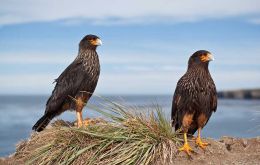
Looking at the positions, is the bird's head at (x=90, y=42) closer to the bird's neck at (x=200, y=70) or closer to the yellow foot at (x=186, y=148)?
the bird's neck at (x=200, y=70)

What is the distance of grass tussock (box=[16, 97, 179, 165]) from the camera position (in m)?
8.10

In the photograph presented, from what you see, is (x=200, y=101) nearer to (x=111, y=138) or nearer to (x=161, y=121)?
(x=161, y=121)

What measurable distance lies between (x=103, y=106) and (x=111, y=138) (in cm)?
55

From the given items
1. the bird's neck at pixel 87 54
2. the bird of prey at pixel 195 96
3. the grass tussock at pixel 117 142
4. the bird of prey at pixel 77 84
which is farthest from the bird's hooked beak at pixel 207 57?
the bird's neck at pixel 87 54

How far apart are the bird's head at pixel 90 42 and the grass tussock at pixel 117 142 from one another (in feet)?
5.38

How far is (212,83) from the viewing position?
8.20 meters

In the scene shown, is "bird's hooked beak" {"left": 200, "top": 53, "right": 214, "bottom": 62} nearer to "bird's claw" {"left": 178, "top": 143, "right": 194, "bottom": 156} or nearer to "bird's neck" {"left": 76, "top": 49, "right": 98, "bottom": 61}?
"bird's claw" {"left": 178, "top": 143, "right": 194, "bottom": 156}

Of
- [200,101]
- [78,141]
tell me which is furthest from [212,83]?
[78,141]

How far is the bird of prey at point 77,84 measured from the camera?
31.4ft

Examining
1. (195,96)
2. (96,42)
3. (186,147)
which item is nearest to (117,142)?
(186,147)

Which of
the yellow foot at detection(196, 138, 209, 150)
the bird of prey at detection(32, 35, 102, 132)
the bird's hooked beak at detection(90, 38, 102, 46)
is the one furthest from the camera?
the bird's hooked beak at detection(90, 38, 102, 46)

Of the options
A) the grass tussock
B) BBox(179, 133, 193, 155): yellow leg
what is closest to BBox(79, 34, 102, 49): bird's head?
the grass tussock

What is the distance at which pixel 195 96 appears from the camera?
8055mm

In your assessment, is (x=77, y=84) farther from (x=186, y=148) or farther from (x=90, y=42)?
(x=186, y=148)
